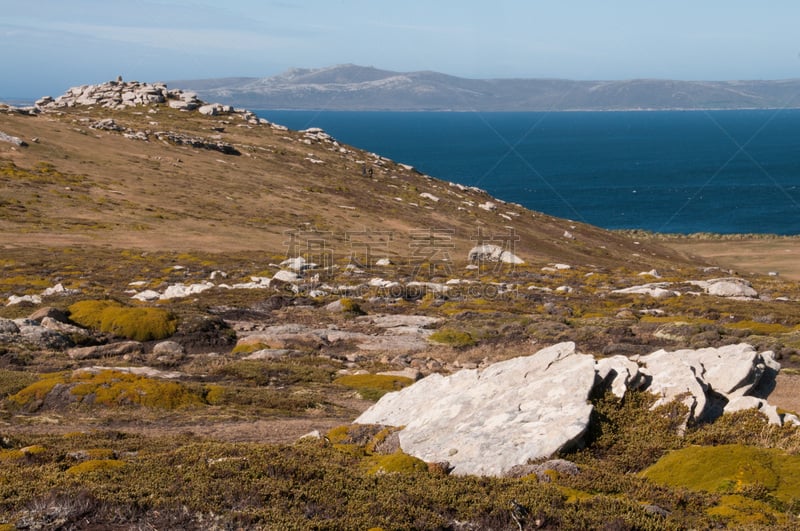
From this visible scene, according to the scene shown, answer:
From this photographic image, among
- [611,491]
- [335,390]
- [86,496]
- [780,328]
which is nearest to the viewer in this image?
[86,496]

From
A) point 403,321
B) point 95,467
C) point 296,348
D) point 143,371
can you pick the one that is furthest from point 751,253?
point 95,467

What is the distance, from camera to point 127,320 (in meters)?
33.8

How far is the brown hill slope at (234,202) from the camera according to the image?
69.2 meters

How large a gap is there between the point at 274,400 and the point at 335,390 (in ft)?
10.1

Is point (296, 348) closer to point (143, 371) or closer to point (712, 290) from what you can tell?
point (143, 371)

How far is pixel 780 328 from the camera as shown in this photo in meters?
36.8

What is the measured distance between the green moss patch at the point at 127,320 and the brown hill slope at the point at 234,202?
28996mm

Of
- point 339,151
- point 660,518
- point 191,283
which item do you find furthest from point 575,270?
point 339,151

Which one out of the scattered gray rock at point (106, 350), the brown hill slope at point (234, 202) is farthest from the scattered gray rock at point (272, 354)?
the brown hill slope at point (234, 202)

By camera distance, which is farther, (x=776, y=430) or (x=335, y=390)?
(x=335, y=390)

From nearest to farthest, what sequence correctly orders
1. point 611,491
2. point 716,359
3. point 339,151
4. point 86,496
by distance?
point 86,496
point 611,491
point 716,359
point 339,151

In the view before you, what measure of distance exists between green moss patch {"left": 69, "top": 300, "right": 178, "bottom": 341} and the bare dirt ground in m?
73.3

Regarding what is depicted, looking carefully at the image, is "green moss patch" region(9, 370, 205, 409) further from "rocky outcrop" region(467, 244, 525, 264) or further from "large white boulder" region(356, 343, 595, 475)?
"rocky outcrop" region(467, 244, 525, 264)

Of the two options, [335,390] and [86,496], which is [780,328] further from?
[86,496]
